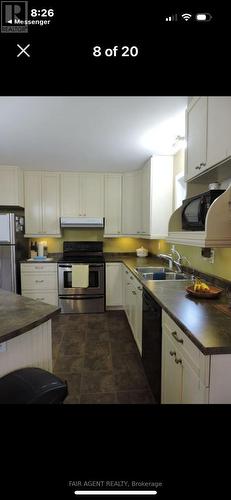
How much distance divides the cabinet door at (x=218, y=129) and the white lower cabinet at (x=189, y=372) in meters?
0.95

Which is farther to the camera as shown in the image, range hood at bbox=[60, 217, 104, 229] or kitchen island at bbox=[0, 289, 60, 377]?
range hood at bbox=[60, 217, 104, 229]

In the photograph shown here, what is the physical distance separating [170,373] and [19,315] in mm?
925

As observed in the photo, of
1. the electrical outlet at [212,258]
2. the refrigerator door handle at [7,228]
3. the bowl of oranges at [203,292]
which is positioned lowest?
the bowl of oranges at [203,292]

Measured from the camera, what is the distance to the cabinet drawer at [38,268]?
3.56 meters

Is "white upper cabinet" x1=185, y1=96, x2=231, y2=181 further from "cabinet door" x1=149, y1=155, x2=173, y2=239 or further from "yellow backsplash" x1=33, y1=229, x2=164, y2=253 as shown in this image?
"yellow backsplash" x1=33, y1=229, x2=164, y2=253

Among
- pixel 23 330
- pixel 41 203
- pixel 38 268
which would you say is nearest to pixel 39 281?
pixel 38 268

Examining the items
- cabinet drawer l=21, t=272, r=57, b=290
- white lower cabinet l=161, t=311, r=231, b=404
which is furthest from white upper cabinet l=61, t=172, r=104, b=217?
white lower cabinet l=161, t=311, r=231, b=404

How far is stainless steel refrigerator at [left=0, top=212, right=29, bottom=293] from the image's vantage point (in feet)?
10.8

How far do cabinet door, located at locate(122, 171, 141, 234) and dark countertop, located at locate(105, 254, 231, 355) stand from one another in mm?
2141

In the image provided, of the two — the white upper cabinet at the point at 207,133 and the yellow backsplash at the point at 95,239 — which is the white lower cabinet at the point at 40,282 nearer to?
the yellow backsplash at the point at 95,239

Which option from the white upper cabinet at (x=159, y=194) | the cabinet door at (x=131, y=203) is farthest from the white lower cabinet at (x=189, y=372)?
the cabinet door at (x=131, y=203)

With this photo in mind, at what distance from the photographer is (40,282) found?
3.60 meters
